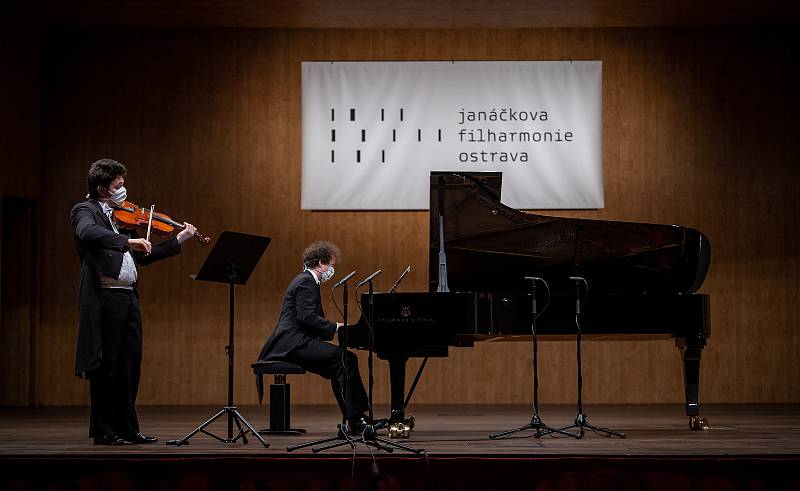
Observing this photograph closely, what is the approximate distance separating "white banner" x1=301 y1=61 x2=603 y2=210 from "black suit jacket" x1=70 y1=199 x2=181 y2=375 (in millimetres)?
3933

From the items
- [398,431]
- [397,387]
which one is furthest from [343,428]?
[397,387]

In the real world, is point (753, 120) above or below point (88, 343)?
above

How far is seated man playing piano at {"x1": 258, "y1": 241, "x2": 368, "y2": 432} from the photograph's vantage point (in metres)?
5.51

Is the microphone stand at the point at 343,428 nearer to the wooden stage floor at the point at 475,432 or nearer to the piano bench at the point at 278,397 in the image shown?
the wooden stage floor at the point at 475,432

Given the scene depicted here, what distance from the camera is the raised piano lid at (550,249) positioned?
217 inches

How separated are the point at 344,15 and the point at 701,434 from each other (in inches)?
190

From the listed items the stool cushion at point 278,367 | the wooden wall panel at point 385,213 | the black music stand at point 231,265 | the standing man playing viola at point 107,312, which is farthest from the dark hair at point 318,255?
the wooden wall panel at point 385,213

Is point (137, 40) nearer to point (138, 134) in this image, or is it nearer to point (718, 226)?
point (138, 134)

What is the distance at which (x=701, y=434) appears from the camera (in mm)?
5449

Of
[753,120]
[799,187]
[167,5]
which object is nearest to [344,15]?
[167,5]

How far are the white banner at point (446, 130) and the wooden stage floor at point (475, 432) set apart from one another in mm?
1952

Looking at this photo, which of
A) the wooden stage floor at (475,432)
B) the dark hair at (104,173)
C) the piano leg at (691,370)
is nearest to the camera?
the wooden stage floor at (475,432)

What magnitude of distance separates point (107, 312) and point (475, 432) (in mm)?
2270
